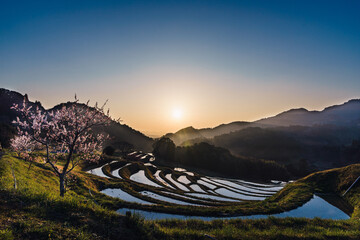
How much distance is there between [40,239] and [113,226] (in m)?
3.74

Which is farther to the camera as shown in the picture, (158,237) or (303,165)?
(303,165)

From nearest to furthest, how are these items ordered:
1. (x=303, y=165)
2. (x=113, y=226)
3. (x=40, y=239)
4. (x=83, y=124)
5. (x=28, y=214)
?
(x=40, y=239), (x=28, y=214), (x=113, y=226), (x=83, y=124), (x=303, y=165)

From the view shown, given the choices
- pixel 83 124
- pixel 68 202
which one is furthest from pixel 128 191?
pixel 68 202

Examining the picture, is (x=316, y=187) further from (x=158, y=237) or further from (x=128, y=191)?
(x=158, y=237)

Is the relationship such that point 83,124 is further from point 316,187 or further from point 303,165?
point 303,165

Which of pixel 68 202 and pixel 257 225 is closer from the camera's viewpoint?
pixel 68 202

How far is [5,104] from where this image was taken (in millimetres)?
187250

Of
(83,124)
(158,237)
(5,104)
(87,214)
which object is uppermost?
(5,104)

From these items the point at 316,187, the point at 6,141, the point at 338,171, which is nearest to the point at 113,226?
the point at 316,187

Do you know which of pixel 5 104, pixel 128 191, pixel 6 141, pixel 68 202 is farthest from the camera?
pixel 5 104

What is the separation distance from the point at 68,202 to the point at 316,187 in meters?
58.1

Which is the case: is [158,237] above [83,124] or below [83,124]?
below

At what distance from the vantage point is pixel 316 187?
154 ft

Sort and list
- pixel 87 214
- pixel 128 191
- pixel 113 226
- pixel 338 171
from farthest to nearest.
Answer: pixel 338 171 → pixel 128 191 → pixel 87 214 → pixel 113 226
